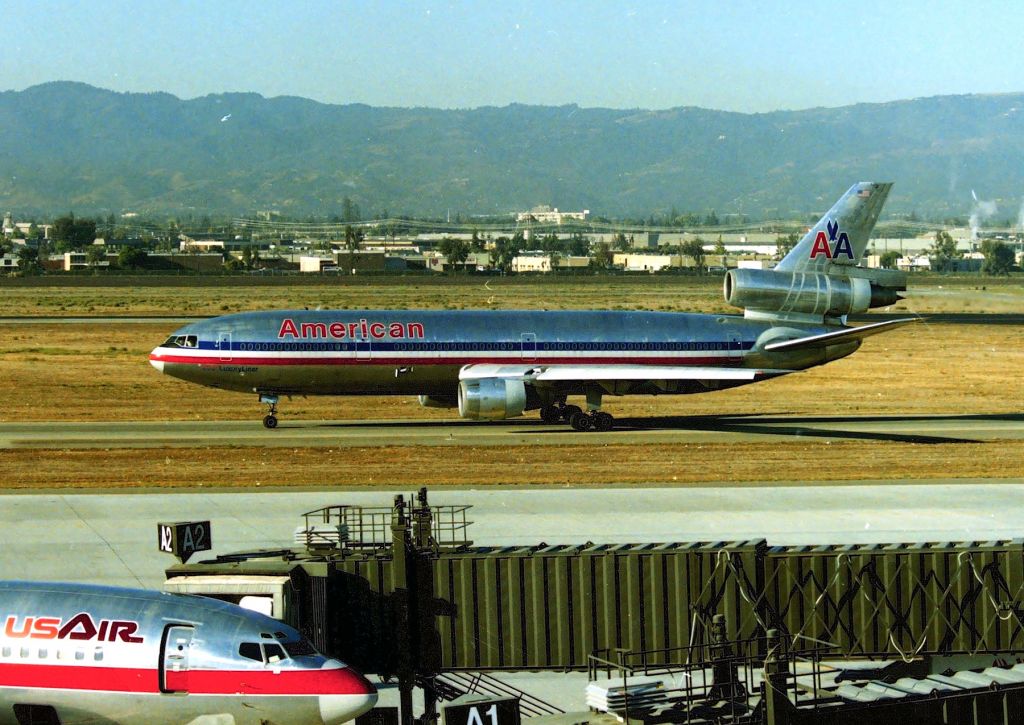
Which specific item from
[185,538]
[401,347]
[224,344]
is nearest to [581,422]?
[401,347]

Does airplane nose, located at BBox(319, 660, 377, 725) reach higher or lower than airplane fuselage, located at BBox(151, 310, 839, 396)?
lower

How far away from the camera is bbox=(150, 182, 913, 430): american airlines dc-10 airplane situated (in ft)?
196

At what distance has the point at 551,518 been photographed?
41.7m

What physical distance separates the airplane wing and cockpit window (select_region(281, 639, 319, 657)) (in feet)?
114

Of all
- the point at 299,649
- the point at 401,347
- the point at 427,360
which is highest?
the point at 401,347

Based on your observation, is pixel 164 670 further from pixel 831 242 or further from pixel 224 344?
pixel 831 242

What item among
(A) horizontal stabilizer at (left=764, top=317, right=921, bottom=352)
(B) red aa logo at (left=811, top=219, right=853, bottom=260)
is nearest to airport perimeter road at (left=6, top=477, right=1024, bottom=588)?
(A) horizontal stabilizer at (left=764, top=317, right=921, bottom=352)

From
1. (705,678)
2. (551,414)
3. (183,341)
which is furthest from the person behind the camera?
(551,414)

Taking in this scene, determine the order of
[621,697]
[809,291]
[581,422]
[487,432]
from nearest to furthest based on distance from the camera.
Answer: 1. [621,697]
2. [487,432]
3. [581,422]
4. [809,291]

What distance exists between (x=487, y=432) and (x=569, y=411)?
4111 millimetres

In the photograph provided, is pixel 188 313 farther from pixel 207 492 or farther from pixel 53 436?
pixel 207 492

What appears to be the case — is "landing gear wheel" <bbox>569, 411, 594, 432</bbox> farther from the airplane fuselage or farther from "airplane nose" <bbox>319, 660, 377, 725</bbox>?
"airplane nose" <bbox>319, 660, 377, 725</bbox>

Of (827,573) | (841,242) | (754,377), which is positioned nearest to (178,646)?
(827,573)

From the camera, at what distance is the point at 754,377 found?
62.1m
